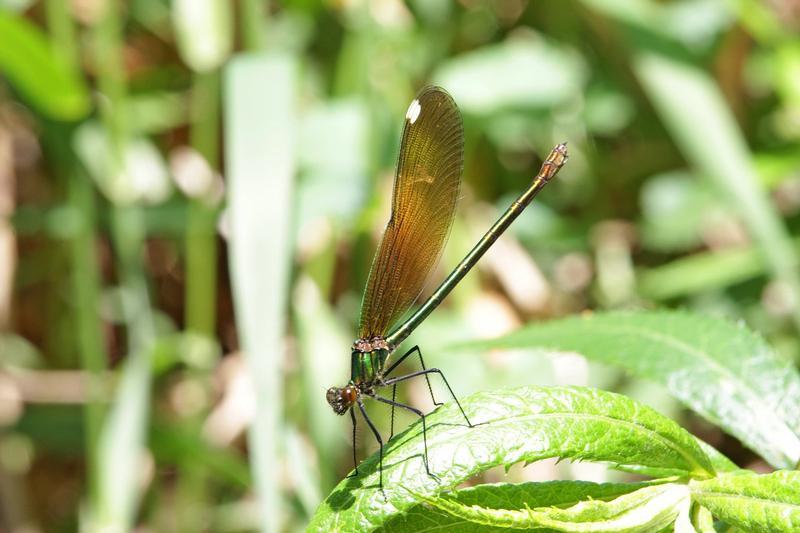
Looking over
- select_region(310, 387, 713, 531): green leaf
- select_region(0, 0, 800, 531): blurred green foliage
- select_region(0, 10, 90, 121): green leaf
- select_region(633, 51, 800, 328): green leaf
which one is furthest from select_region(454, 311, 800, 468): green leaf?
Result: select_region(0, 10, 90, 121): green leaf

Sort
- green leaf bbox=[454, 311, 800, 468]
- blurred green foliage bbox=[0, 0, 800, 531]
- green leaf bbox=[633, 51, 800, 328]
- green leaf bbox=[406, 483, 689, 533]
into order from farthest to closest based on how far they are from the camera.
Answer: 1. blurred green foliage bbox=[0, 0, 800, 531]
2. green leaf bbox=[633, 51, 800, 328]
3. green leaf bbox=[454, 311, 800, 468]
4. green leaf bbox=[406, 483, 689, 533]

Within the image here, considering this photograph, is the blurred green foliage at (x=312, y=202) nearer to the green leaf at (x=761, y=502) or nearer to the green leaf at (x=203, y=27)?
the green leaf at (x=203, y=27)

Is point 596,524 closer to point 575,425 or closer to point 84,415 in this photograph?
point 575,425

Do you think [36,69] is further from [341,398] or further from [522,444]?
[522,444]

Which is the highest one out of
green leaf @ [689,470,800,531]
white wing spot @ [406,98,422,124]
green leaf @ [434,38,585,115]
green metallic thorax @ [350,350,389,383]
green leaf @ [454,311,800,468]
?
green leaf @ [434,38,585,115]

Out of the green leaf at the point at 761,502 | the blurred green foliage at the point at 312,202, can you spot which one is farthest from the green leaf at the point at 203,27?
the green leaf at the point at 761,502

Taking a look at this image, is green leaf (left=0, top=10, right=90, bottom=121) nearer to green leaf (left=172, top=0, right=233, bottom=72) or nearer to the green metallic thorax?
green leaf (left=172, top=0, right=233, bottom=72)
